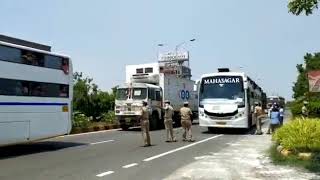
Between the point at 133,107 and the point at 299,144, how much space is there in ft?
57.8

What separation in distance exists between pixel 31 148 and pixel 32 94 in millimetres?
3039

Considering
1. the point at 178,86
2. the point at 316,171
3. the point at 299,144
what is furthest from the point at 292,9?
the point at 178,86

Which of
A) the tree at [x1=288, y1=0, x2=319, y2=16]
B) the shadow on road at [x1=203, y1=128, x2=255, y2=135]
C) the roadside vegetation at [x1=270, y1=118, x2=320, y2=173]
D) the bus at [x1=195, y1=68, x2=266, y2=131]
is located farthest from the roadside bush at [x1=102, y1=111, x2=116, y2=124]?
the tree at [x1=288, y1=0, x2=319, y2=16]

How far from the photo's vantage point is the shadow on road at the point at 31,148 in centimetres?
1817

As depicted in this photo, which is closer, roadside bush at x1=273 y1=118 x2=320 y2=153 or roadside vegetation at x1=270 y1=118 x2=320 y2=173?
roadside vegetation at x1=270 y1=118 x2=320 y2=173

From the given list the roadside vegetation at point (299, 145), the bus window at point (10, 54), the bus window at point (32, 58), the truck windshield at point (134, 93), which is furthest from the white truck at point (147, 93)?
the roadside vegetation at point (299, 145)

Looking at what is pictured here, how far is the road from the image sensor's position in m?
13.0

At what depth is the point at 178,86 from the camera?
1554 inches

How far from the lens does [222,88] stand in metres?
29.2

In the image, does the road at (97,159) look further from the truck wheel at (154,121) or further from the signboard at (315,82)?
the truck wheel at (154,121)

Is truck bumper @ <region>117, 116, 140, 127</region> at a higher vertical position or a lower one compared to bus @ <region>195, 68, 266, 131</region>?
lower

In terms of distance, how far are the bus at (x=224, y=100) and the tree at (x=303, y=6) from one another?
18.9 m

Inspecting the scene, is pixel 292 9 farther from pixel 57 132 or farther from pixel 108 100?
pixel 108 100

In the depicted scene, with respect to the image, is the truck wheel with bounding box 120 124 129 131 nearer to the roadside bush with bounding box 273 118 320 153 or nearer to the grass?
the roadside bush with bounding box 273 118 320 153
